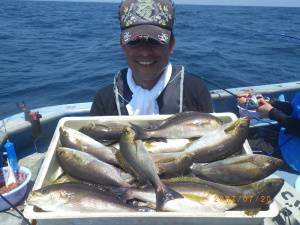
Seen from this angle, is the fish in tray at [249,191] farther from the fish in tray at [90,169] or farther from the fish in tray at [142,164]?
the fish in tray at [90,169]

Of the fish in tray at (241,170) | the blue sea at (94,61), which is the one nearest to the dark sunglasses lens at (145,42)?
the fish in tray at (241,170)

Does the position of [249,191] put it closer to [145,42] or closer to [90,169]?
[90,169]

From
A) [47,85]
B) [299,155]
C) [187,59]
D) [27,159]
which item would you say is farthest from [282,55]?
[27,159]

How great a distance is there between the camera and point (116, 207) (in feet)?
5.83

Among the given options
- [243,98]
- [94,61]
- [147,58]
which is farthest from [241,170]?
[94,61]

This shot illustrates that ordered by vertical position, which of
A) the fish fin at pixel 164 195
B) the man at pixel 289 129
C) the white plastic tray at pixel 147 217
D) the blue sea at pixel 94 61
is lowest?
the blue sea at pixel 94 61

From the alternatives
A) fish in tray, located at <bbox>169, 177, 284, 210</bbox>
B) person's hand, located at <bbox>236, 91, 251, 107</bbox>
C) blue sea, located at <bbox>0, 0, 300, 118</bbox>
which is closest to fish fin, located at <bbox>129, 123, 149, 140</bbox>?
fish in tray, located at <bbox>169, 177, 284, 210</bbox>

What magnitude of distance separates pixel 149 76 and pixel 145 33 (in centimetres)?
42

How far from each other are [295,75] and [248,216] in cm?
1079

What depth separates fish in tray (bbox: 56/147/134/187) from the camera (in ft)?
6.63

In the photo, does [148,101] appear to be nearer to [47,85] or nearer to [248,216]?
[248,216]

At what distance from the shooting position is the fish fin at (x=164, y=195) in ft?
5.67

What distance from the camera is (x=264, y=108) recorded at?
4316mm

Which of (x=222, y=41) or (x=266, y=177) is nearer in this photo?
(x=266, y=177)
